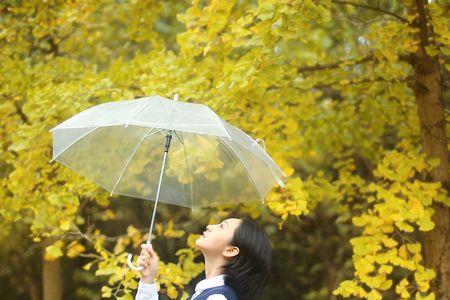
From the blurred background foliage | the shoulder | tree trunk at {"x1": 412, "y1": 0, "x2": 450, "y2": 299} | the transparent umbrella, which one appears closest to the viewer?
the shoulder

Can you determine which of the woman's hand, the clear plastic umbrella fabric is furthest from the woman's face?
the clear plastic umbrella fabric

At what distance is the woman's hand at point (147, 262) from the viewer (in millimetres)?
2332

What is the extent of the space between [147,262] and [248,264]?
41cm

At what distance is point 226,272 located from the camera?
241cm

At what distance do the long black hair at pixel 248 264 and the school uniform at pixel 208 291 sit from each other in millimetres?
42

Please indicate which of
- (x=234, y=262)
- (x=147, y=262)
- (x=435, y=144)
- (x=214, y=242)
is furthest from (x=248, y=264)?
(x=435, y=144)

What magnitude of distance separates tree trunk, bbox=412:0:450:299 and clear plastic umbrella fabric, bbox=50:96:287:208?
4.85ft

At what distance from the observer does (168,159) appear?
303 cm

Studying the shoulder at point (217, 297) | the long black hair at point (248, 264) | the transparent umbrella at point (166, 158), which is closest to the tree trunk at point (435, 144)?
the transparent umbrella at point (166, 158)

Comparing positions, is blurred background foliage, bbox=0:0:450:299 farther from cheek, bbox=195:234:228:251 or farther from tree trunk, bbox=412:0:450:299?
cheek, bbox=195:234:228:251

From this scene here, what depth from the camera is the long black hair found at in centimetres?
241

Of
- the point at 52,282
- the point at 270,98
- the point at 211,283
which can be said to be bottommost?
the point at 52,282

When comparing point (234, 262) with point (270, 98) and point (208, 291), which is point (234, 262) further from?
point (270, 98)

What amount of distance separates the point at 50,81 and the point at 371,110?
8.15 ft
